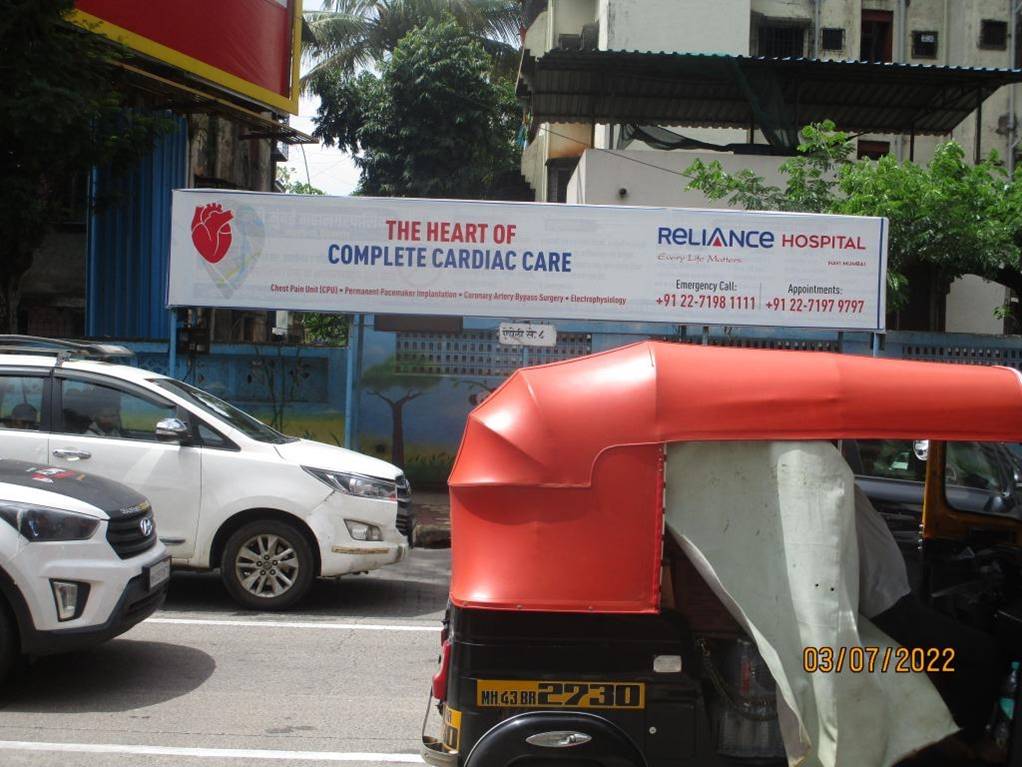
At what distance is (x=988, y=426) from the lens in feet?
11.9

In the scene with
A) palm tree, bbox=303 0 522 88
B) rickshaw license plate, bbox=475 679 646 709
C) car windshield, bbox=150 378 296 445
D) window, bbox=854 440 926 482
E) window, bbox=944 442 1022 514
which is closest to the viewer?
rickshaw license plate, bbox=475 679 646 709

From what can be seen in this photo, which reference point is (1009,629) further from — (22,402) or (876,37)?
(876,37)

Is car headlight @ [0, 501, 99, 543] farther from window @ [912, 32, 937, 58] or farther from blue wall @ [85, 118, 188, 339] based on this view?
window @ [912, 32, 937, 58]

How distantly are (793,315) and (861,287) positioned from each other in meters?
0.90

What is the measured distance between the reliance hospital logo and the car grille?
22.0 feet

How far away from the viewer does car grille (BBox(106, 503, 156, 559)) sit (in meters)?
5.90

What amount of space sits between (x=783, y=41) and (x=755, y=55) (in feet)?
2.25

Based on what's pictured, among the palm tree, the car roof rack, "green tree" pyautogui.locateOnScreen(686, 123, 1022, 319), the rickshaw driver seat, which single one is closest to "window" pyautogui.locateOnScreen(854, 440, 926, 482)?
the rickshaw driver seat

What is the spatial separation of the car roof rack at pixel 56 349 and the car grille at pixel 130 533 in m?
2.13

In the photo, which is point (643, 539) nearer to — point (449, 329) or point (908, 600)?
point (908, 600)

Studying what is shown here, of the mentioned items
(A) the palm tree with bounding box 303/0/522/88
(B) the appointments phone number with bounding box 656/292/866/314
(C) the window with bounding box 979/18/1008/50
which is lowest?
(B) the appointments phone number with bounding box 656/292/866/314

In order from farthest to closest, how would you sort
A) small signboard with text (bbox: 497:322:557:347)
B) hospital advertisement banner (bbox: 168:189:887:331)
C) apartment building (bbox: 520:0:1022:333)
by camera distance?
1. apartment building (bbox: 520:0:1022:333)
2. small signboard with text (bbox: 497:322:557:347)
3. hospital advertisement banner (bbox: 168:189:887:331)

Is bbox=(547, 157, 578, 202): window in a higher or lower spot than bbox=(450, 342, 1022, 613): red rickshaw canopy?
higher

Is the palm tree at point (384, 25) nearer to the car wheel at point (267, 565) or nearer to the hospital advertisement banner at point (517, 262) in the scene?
the hospital advertisement banner at point (517, 262)
